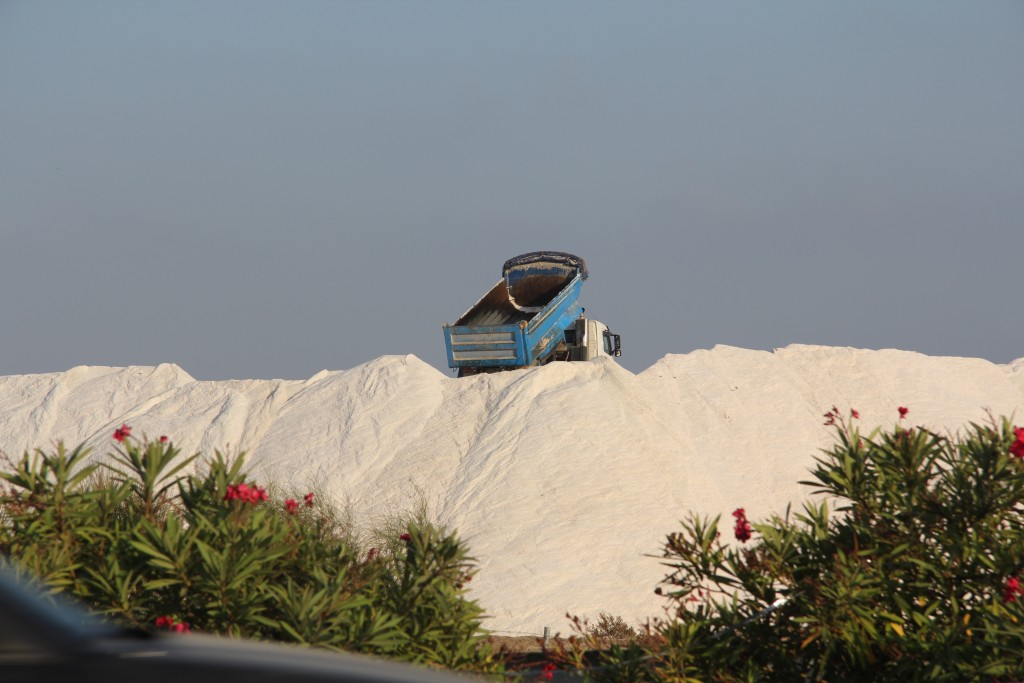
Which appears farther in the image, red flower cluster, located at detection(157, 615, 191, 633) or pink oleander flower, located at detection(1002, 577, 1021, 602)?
pink oleander flower, located at detection(1002, 577, 1021, 602)

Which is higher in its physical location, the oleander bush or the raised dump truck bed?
the raised dump truck bed

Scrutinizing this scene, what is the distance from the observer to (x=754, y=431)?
97.0 ft

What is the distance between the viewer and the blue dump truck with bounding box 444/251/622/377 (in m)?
29.0

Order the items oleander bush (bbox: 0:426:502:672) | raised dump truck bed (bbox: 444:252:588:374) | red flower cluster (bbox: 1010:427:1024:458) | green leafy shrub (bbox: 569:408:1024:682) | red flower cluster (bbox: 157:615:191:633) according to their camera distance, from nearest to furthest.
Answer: red flower cluster (bbox: 157:615:191:633)
oleander bush (bbox: 0:426:502:672)
green leafy shrub (bbox: 569:408:1024:682)
red flower cluster (bbox: 1010:427:1024:458)
raised dump truck bed (bbox: 444:252:588:374)

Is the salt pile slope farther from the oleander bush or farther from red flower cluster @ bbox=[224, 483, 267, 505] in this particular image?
red flower cluster @ bbox=[224, 483, 267, 505]

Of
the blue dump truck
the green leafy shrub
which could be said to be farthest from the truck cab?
the green leafy shrub

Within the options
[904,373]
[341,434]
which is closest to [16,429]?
[341,434]

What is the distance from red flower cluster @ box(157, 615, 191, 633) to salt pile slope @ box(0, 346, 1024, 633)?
1209 cm

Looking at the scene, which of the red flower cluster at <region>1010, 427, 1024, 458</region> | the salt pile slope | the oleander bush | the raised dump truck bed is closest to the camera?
the oleander bush

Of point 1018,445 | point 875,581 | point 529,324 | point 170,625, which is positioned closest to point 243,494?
point 170,625

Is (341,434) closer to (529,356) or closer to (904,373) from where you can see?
(529,356)

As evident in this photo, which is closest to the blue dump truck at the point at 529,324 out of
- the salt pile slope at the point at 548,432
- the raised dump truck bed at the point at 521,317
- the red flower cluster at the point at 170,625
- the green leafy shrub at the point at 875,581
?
the raised dump truck bed at the point at 521,317

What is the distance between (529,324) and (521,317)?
2.52 metres

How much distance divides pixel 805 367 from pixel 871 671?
27918 millimetres
